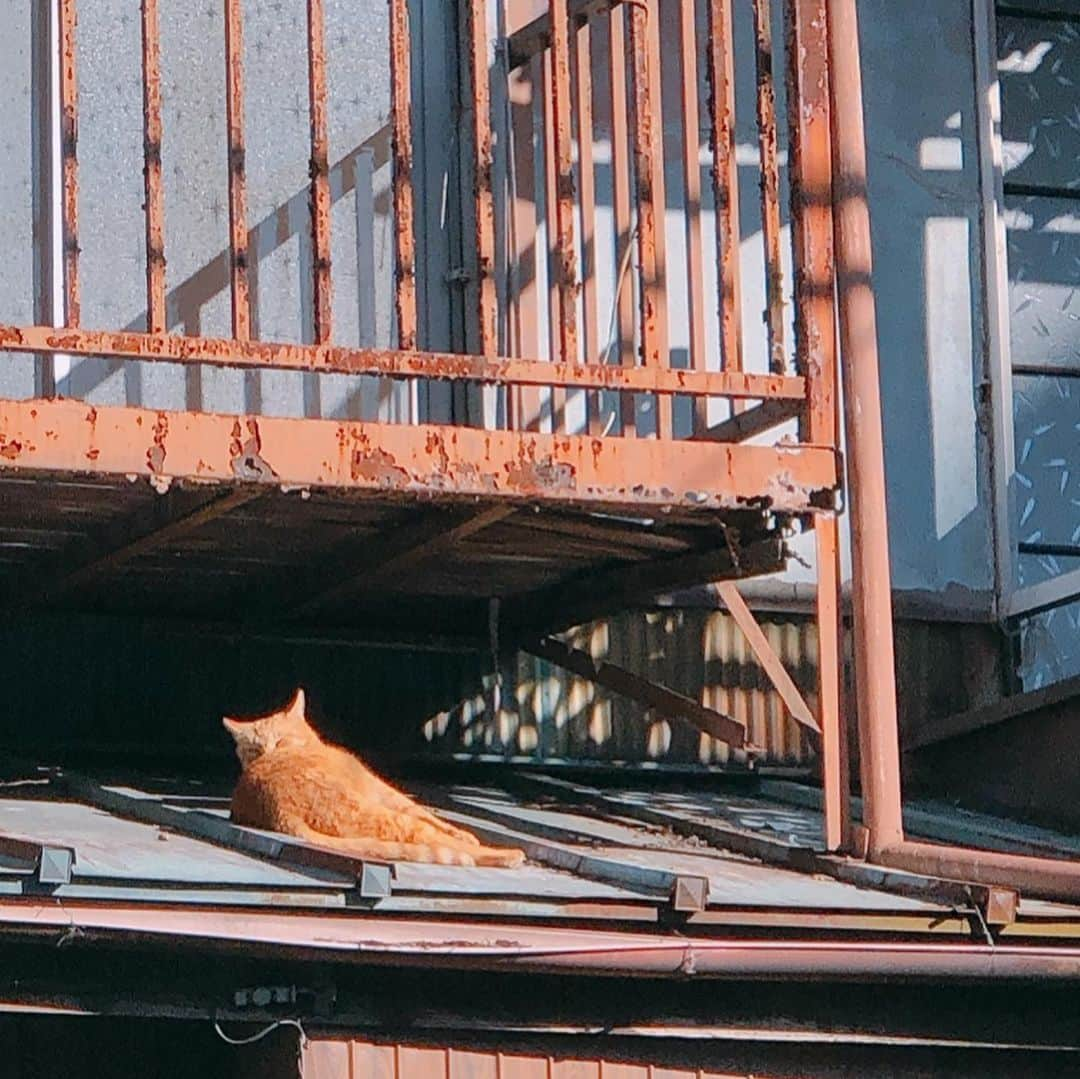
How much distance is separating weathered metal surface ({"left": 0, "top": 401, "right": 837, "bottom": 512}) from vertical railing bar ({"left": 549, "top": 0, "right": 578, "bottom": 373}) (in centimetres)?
30

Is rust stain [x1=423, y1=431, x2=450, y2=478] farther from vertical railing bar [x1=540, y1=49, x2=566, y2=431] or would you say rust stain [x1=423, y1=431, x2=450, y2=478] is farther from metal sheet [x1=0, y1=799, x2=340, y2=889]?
vertical railing bar [x1=540, y1=49, x2=566, y2=431]

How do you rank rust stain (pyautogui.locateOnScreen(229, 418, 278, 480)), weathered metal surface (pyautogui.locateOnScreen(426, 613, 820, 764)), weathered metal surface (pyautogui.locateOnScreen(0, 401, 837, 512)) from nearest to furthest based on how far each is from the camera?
1. weathered metal surface (pyautogui.locateOnScreen(0, 401, 837, 512))
2. rust stain (pyautogui.locateOnScreen(229, 418, 278, 480))
3. weathered metal surface (pyautogui.locateOnScreen(426, 613, 820, 764))

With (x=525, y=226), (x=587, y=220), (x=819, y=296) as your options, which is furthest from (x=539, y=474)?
(x=525, y=226)

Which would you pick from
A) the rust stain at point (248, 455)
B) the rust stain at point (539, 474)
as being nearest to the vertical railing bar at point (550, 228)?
the rust stain at point (539, 474)

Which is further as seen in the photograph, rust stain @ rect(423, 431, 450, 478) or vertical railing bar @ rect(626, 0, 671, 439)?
vertical railing bar @ rect(626, 0, 671, 439)

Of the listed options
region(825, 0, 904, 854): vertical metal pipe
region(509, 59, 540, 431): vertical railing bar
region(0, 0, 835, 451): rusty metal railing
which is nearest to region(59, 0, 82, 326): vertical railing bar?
region(0, 0, 835, 451): rusty metal railing

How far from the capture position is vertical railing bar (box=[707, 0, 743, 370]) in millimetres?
6504

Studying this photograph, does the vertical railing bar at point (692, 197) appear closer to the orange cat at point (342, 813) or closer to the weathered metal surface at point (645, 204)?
the weathered metal surface at point (645, 204)

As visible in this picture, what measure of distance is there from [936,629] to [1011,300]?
4.29 ft

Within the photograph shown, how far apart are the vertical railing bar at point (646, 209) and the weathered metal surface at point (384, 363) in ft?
0.63

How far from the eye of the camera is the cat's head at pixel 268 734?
7.00 metres

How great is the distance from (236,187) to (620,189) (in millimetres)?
2131

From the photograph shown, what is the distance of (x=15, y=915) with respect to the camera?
17.3 ft

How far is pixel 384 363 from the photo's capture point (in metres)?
5.98
